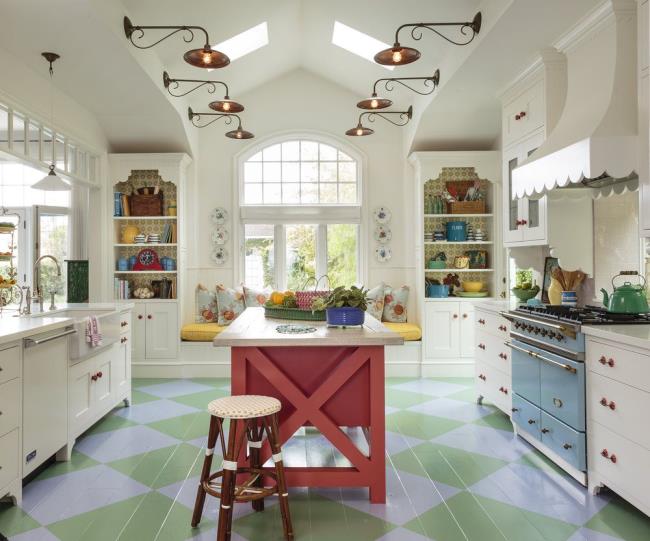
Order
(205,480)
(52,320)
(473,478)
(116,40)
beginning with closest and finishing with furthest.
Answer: (205,480) < (473,478) < (52,320) < (116,40)

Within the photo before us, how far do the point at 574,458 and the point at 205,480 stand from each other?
201cm

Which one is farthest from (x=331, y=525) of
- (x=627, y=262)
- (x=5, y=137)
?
(x=5, y=137)

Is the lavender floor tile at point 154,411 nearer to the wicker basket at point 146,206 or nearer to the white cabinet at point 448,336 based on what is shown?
the wicker basket at point 146,206

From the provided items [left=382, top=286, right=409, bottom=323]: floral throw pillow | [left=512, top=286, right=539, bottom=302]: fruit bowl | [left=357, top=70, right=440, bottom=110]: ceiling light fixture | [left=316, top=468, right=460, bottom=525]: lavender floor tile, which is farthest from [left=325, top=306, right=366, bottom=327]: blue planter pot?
[left=382, top=286, right=409, bottom=323]: floral throw pillow

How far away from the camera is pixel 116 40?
12.6 feet

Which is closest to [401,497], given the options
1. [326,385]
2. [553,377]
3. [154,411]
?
[326,385]

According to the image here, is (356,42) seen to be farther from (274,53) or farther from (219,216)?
(219,216)

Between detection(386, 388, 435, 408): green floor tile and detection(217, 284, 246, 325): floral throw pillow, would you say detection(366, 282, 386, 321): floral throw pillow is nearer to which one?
detection(386, 388, 435, 408): green floor tile

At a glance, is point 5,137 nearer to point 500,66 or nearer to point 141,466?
point 141,466

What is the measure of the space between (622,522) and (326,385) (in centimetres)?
158

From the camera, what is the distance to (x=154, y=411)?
4773 millimetres

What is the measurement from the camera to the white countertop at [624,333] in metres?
2.54

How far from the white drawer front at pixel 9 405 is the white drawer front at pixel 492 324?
10.8ft

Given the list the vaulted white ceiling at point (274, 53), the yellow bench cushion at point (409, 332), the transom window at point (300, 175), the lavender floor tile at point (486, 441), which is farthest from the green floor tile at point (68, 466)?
the transom window at point (300, 175)
